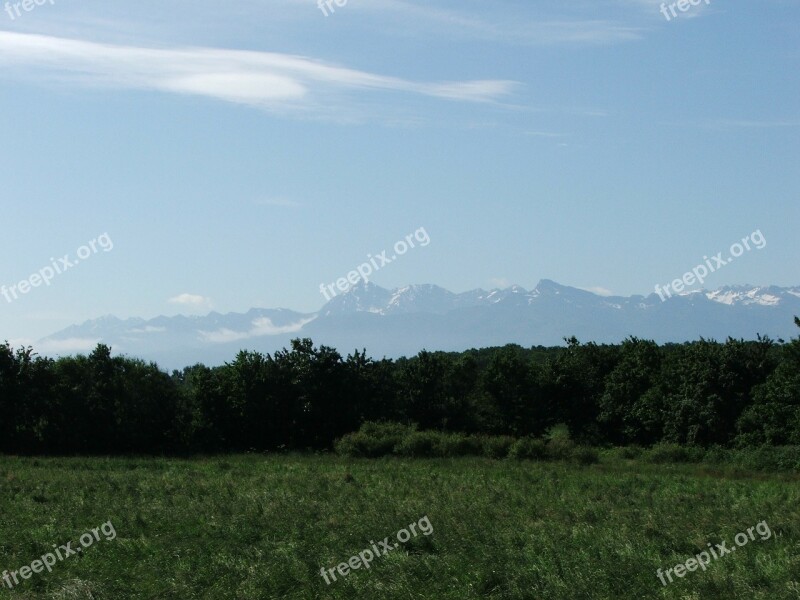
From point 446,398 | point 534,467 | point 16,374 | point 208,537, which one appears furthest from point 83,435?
point 208,537

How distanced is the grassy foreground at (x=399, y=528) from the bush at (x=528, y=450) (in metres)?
7.73

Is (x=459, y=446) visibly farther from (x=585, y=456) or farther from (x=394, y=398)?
(x=394, y=398)

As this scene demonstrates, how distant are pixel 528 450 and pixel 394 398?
45.9 feet

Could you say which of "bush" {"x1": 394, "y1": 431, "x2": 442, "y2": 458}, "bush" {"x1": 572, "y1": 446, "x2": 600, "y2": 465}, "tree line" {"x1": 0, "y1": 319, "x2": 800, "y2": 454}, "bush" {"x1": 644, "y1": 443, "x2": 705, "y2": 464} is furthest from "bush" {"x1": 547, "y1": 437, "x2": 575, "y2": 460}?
"tree line" {"x1": 0, "y1": 319, "x2": 800, "y2": 454}

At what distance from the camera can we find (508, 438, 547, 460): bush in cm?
4138

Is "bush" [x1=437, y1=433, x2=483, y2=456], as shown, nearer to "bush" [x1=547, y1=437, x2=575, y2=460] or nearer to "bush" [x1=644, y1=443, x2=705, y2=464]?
"bush" [x1=547, y1=437, x2=575, y2=460]

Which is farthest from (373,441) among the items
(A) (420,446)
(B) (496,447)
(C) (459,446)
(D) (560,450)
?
(D) (560,450)

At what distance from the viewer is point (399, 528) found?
21047 mm

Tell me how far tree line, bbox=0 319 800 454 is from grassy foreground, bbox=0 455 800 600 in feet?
49.6

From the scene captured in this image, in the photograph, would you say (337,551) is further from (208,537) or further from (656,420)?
(656,420)

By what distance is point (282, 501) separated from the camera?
2555 centimetres

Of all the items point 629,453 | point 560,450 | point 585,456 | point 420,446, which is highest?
point 420,446

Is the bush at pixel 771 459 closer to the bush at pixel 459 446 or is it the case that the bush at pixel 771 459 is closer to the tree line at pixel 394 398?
the tree line at pixel 394 398

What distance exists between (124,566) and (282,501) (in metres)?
7.01
